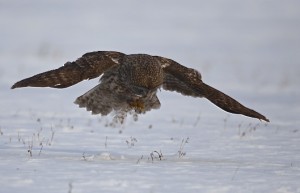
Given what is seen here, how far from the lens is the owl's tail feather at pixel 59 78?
34.2 ft

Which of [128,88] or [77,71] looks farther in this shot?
[128,88]


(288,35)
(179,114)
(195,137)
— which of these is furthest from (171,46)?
(195,137)

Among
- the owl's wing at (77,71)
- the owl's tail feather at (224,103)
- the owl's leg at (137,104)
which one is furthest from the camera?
the owl's tail feather at (224,103)

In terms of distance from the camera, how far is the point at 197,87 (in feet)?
37.7

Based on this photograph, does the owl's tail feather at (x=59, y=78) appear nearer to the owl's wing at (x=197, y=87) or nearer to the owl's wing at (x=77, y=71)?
the owl's wing at (x=77, y=71)

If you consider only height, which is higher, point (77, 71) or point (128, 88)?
point (77, 71)

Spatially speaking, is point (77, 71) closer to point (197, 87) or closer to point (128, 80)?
point (128, 80)

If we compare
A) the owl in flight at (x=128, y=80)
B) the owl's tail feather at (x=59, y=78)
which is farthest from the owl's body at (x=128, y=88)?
the owl's tail feather at (x=59, y=78)

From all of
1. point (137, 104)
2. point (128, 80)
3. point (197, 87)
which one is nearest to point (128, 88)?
point (128, 80)

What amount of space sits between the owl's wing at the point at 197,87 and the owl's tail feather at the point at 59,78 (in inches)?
54.6

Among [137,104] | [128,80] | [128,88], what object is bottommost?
[137,104]

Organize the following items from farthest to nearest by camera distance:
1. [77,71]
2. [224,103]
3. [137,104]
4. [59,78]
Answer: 1. [224,103]
2. [137,104]
3. [77,71]
4. [59,78]

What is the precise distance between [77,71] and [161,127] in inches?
180

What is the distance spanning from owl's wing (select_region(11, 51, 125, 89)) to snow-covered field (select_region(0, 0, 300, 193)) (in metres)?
0.94
